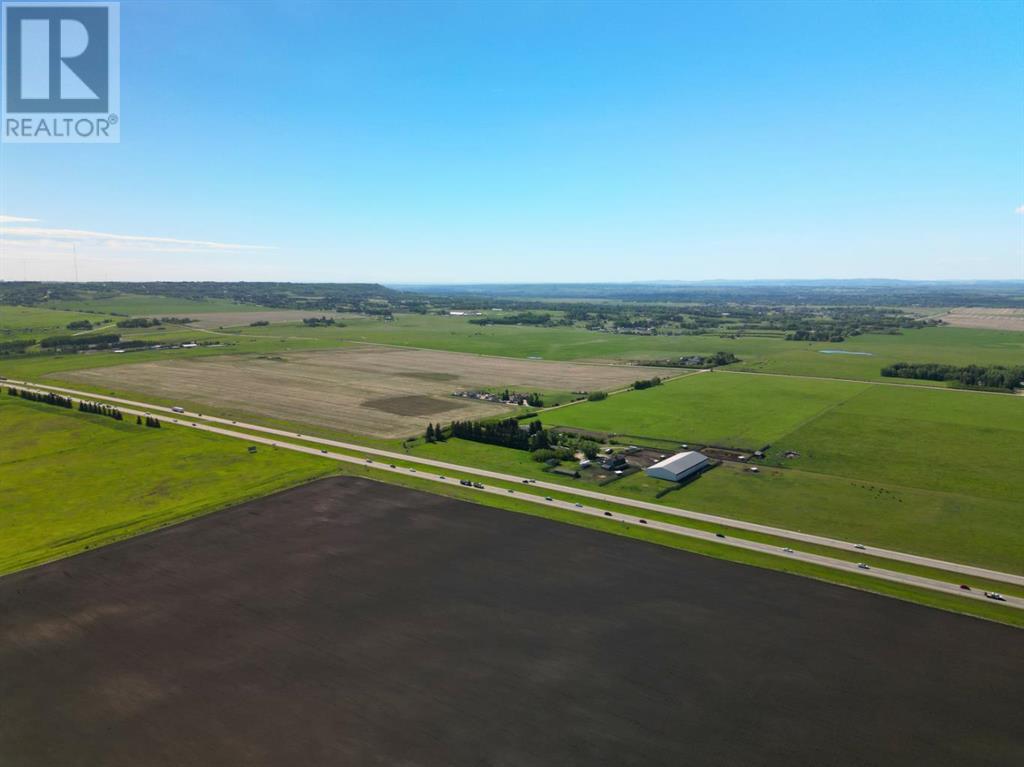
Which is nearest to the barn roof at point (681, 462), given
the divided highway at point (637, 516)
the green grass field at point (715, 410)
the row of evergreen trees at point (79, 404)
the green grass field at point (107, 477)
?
the divided highway at point (637, 516)

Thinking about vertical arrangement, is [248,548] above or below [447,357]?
below

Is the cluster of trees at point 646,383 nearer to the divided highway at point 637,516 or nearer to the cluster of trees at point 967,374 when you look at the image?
the cluster of trees at point 967,374

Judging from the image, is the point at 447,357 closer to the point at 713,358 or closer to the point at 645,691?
the point at 713,358

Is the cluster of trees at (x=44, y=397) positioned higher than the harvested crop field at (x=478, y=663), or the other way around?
the cluster of trees at (x=44, y=397)

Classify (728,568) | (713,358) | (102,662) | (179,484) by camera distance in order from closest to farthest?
(102,662)
(728,568)
(179,484)
(713,358)

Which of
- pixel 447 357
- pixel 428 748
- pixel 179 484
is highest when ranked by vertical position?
pixel 447 357

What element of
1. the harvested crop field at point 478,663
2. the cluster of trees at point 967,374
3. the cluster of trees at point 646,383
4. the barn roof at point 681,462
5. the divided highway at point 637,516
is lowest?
the harvested crop field at point 478,663

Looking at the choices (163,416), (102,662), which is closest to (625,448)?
(102,662)

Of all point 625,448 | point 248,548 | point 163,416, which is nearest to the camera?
point 248,548
